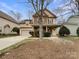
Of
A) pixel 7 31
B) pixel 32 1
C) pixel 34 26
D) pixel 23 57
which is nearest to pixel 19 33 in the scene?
pixel 7 31

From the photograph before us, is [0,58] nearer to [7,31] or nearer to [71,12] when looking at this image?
[71,12]

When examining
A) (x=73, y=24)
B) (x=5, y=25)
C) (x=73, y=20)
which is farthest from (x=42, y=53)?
(x=5, y=25)

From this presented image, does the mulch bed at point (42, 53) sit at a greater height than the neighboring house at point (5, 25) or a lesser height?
lesser

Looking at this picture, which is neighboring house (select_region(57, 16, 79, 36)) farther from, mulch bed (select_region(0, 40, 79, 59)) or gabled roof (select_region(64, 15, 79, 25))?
mulch bed (select_region(0, 40, 79, 59))

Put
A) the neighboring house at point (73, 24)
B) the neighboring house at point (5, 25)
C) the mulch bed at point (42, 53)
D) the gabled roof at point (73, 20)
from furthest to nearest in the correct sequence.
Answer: the neighboring house at point (5, 25), the gabled roof at point (73, 20), the neighboring house at point (73, 24), the mulch bed at point (42, 53)

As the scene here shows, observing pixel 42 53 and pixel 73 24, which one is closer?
pixel 42 53

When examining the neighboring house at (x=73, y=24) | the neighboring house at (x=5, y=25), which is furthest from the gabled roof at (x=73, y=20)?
the neighboring house at (x=5, y=25)

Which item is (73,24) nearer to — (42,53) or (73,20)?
(73,20)

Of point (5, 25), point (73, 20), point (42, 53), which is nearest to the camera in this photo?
point (42, 53)

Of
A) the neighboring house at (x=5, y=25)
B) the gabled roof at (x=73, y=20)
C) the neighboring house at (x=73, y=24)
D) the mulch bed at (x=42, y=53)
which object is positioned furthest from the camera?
the neighboring house at (x=5, y=25)

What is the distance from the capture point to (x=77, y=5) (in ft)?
139

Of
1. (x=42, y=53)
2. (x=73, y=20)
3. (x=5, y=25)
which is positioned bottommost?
(x=42, y=53)

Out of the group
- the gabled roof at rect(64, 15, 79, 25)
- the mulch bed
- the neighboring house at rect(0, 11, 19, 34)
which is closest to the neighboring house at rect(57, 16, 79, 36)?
the gabled roof at rect(64, 15, 79, 25)

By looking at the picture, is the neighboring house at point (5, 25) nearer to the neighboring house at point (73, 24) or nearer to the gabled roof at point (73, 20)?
the gabled roof at point (73, 20)
